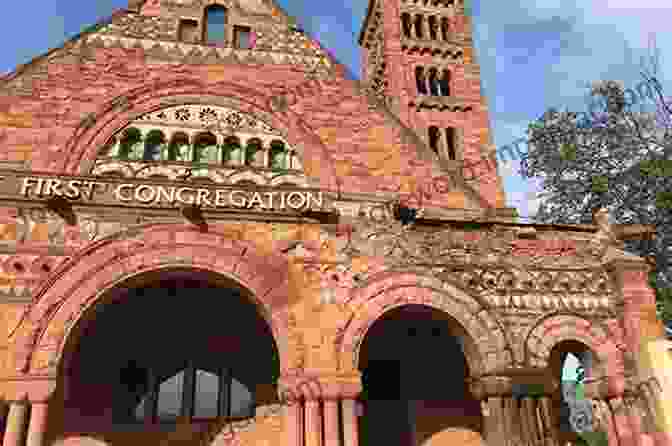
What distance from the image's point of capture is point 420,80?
25641mm

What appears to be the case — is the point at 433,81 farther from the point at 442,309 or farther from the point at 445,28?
the point at 442,309

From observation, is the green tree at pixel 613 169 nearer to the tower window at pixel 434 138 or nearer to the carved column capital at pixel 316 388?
the tower window at pixel 434 138

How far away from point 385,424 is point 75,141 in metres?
10.1

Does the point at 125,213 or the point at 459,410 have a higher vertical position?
the point at 125,213

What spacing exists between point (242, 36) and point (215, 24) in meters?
0.94

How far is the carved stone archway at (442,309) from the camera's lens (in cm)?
881

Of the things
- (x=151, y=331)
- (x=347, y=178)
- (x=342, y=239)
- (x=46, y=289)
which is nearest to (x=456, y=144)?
(x=347, y=178)

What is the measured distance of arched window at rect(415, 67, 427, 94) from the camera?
2520cm

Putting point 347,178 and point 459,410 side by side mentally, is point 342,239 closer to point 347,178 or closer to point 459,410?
point 347,178

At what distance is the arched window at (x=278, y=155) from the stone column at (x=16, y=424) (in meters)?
7.96

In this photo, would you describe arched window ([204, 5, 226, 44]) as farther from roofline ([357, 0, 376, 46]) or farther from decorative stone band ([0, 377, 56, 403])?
roofline ([357, 0, 376, 46])

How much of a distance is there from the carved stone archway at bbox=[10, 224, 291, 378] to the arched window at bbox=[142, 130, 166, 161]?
4739mm

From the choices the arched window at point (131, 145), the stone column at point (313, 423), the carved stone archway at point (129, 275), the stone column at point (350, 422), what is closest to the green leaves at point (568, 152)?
the carved stone archway at point (129, 275)

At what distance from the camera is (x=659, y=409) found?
9328 millimetres
